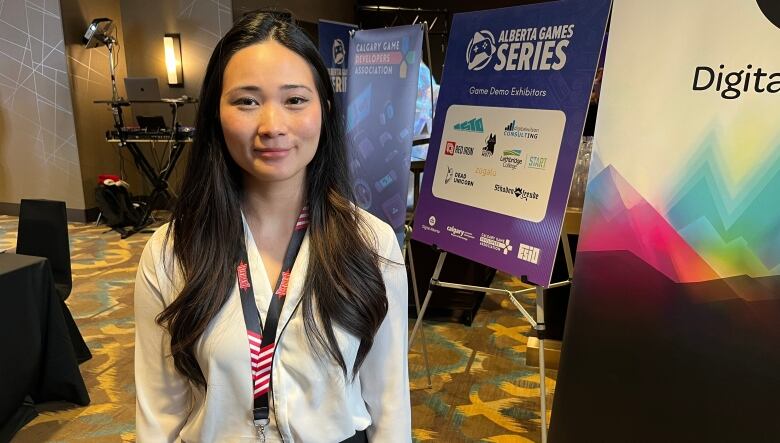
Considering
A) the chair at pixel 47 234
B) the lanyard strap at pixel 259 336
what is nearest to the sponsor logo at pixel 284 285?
the lanyard strap at pixel 259 336

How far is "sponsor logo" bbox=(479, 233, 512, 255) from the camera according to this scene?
1.85 meters

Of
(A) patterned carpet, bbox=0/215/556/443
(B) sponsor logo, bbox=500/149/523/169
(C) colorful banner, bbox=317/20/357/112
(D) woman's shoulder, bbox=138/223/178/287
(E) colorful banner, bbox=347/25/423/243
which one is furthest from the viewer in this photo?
(C) colorful banner, bbox=317/20/357/112

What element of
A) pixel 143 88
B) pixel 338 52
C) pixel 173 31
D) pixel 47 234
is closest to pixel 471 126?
pixel 338 52

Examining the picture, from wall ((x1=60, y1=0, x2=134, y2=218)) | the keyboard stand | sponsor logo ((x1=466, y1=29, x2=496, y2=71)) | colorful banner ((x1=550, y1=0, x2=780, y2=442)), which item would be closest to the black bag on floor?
the keyboard stand

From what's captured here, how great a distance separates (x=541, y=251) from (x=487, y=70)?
0.72 meters

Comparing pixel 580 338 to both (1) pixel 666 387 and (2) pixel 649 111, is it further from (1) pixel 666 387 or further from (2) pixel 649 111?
(2) pixel 649 111

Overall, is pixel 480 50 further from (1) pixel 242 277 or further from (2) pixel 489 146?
(1) pixel 242 277

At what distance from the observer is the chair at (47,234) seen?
2.57 m

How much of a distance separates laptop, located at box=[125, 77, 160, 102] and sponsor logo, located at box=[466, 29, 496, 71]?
156 inches

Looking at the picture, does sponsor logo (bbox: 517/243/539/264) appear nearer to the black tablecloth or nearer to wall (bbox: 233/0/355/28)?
the black tablecloth

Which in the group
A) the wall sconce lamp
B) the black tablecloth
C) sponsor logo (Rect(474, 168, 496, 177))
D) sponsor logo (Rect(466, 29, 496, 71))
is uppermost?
the wall sconce lamp

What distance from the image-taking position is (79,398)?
239 centimetres

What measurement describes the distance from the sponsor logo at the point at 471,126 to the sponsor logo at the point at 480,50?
0.65 ft

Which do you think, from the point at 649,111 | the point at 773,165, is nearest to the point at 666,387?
the point at 773,165
